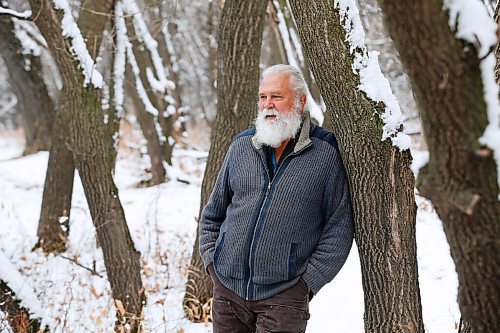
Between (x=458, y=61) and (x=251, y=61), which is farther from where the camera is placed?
(x=251, y=61)

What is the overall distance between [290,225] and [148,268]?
3449 millimetres

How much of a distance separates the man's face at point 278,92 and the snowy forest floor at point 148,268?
210cm

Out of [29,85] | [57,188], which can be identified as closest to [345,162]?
[57,188]

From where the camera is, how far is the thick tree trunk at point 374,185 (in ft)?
9.23

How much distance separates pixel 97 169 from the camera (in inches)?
196

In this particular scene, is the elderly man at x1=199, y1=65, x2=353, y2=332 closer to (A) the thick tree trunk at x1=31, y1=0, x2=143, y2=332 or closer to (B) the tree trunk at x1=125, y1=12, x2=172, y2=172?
(A) the thick tree trunk at x1=31, y1=0, x2=143, y2=332

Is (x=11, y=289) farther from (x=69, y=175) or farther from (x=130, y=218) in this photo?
(x=130, y=218)

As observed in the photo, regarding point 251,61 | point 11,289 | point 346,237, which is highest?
point 251,61

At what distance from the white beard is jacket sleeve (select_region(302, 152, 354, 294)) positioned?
28 cm

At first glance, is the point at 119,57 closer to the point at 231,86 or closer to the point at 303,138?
the point at 231,86

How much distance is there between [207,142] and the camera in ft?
59.4

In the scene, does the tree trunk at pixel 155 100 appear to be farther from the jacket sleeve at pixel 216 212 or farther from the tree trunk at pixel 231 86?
the jacket sleeve at pixel 216 212

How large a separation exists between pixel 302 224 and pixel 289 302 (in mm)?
388

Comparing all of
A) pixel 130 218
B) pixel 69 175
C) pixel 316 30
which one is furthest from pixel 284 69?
pixel 130 218
